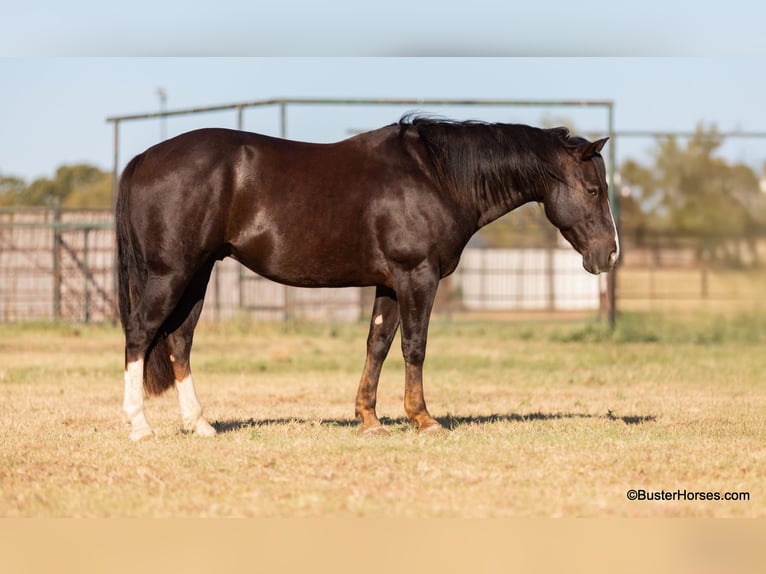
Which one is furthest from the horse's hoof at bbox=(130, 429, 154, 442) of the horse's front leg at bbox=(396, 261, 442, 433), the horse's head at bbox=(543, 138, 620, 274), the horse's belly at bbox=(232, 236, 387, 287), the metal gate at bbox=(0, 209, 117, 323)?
the metal gate at bbox=(0, 209, 117, 323)

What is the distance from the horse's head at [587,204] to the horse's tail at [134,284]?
3.35 m

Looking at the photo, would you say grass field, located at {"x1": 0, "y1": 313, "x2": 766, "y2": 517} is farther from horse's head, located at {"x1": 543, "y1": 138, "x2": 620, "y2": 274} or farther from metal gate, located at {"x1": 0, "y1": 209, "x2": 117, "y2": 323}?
metal gate, located at {"x1": 0, "y1": 209, "x2": 117, "y2": 323}

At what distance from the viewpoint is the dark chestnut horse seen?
301 inches

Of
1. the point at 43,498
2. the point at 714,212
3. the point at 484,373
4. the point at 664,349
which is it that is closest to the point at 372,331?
the point at 43,498

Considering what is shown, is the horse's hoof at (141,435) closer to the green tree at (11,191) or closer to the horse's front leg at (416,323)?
the horse's front leg at (416,323)

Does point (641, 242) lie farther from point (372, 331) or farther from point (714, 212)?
point (372, 331)

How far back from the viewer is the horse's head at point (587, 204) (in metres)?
8.20

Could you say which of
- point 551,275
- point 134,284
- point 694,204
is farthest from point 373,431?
point 551,275

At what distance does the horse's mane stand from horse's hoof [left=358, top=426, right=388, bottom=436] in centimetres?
194

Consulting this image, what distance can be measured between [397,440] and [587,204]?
2492mm

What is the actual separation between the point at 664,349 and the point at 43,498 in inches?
506

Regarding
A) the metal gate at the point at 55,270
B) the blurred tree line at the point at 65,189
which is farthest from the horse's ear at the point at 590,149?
the blurred tree line at the point at 65,189

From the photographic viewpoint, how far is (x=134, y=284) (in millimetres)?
7926

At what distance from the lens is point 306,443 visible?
7.41 m
